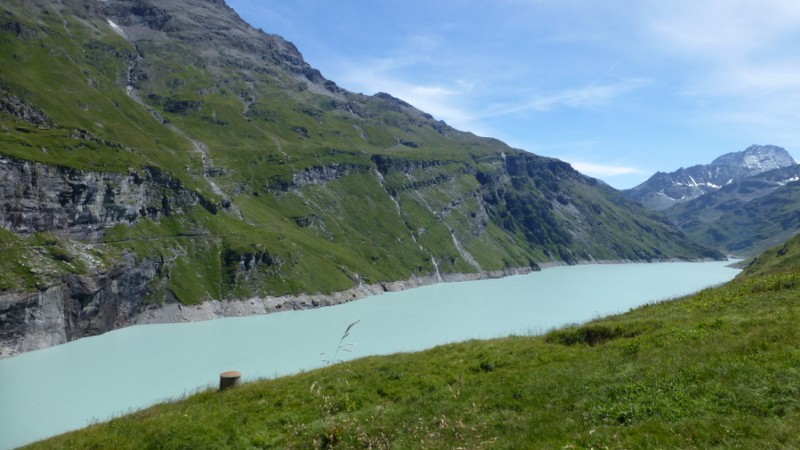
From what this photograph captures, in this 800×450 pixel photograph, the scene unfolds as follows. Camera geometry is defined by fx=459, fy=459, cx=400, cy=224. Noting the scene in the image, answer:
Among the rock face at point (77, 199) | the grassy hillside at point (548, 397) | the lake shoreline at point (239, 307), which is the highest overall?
the rock face at point (77, 199)

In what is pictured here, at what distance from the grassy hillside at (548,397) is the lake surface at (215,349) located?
28.0ft

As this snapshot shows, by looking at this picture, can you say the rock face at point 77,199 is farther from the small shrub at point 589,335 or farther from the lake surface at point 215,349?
the small shrub at point 589,335

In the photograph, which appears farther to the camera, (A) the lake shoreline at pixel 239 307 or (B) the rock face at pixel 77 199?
(A) the lake shoreline at pixel 239 307

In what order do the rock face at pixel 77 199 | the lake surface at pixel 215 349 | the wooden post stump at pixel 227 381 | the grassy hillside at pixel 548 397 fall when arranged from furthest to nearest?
the rock face at pixel 77 199 < the lake surface at pixel 215 349 < the wooden post stump at pixel 227 381 < the grassy hillside at pixel 548 397

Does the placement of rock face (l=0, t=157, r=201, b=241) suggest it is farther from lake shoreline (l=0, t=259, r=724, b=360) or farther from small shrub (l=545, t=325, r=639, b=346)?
small shrub (l=545, t=325, r=639, b=346)

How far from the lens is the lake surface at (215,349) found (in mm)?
55406

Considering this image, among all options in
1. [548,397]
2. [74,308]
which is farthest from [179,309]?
[548,397]

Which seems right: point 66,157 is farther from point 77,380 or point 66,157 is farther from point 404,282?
point 404,282

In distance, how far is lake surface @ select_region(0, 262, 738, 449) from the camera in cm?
5541

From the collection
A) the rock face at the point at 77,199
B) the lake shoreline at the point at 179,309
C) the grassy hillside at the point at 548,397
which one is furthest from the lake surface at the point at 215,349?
the rock face at the point at 77,199

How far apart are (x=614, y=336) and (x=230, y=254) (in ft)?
449

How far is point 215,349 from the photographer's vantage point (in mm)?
85562

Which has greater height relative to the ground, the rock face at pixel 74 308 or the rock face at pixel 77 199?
the rock face at pixel 77 199

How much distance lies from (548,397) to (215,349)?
82794 mm
